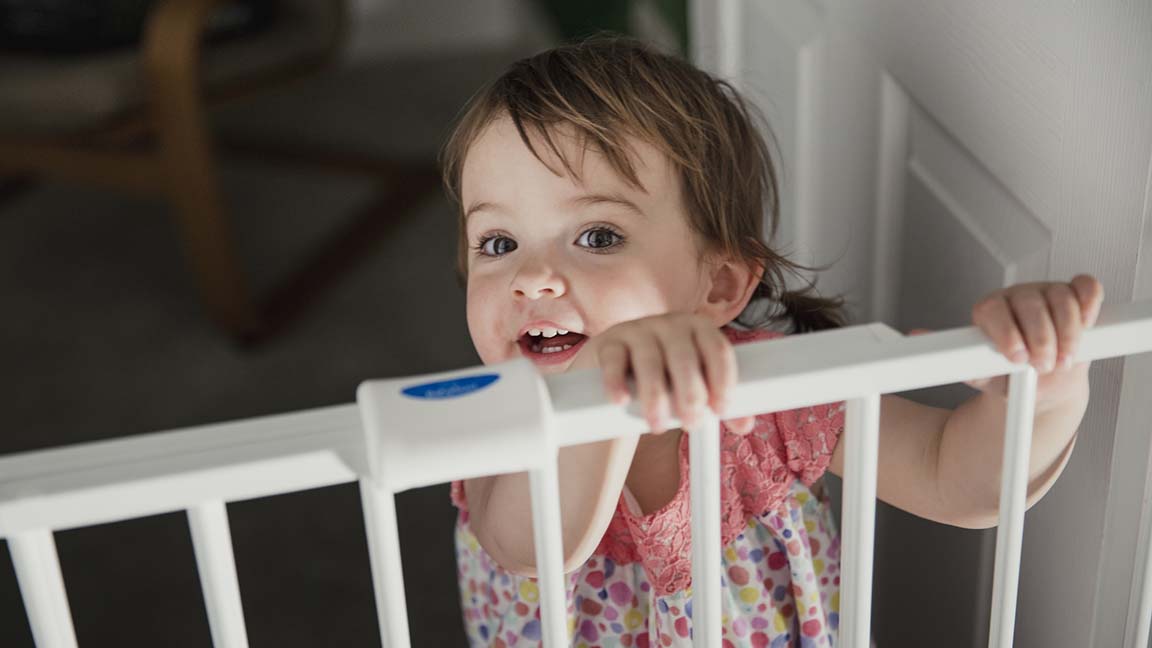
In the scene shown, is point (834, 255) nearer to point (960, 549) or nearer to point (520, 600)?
point (960, 549)

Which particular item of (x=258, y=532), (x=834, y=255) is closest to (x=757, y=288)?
(x=834, y=255)

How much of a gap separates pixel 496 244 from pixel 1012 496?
407mm

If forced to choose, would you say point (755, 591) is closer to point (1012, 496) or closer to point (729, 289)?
point (729, 289)

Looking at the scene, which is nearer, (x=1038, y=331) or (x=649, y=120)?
(x=1038, y=331)

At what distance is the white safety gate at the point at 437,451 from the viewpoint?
1.77 ft

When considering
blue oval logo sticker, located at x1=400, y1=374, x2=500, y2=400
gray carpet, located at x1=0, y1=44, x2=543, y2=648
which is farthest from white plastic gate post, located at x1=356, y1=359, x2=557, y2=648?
gray carpet, located at x1=0, y1=44, x2=543, y2=648

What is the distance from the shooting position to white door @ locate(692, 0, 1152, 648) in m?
0.78

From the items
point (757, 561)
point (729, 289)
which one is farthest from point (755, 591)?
point (729, 289)

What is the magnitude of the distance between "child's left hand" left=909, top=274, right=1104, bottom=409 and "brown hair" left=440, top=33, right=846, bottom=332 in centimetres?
31

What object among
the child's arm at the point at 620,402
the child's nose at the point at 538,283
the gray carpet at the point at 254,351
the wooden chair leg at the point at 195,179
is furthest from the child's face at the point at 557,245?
the wooden chair leg at the point at 195,179

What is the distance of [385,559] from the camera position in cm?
57

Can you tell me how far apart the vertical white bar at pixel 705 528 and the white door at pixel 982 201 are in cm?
32

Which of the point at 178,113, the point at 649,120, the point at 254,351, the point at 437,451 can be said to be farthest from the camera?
the point at 254,351

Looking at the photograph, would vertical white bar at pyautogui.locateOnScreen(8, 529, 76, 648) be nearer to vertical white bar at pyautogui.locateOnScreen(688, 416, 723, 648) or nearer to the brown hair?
vertical white bar at pyautogui.locateOnScreen(688, 416, 723, 648)
